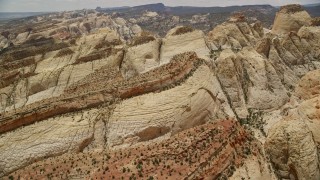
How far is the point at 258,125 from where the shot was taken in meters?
41.3

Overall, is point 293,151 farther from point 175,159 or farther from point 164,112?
point 164,112

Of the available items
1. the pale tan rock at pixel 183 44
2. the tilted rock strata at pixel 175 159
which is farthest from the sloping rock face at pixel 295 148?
the pale tan rock at pixel 183 44

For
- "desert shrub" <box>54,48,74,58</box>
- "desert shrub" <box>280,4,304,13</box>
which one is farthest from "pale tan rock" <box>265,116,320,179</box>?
"desert shrub" <box>280,4,304,13</box>

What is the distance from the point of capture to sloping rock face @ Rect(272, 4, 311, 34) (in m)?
68.2

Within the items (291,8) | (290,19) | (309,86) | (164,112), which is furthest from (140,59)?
(291,8)

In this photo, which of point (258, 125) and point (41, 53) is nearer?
point (258, 125)

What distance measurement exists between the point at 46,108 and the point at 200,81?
1309cm

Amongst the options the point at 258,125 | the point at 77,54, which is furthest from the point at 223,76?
the point at 77,54

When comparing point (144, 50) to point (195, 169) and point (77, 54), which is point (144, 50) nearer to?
point (77, 54)

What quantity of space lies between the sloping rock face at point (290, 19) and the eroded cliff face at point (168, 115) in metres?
14.1

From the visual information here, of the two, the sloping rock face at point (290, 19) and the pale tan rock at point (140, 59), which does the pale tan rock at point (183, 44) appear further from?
the sloping rock face at point (290, 19)

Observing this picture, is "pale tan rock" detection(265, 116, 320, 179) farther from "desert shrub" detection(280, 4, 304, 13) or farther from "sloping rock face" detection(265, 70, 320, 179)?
"desert shrub" detection(280, 4, 304, 13)

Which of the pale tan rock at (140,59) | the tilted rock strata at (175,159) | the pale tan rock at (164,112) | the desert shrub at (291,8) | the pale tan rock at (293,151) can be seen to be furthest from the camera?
the desert shrub at (291,8)

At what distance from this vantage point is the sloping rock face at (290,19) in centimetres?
6819
